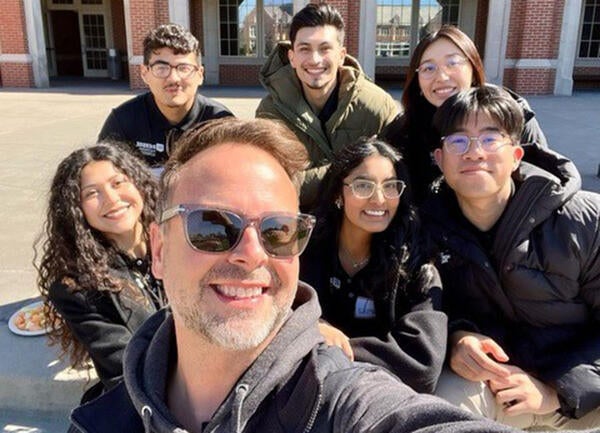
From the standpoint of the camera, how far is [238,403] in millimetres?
1353

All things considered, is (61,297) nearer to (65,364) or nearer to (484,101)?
(65,364)

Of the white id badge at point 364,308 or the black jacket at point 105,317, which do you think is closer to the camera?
the black jacket at point 105,317

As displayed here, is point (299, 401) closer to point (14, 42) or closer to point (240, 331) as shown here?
point (240, 331)

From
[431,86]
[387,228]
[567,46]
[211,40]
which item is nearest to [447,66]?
[431,86]

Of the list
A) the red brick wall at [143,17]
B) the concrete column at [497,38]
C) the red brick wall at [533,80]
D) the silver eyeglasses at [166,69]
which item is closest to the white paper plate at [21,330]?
the silver eyeglasses at [166,69]

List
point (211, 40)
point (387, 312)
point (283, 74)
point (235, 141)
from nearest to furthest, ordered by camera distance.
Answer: point (235, 141), point (387, 312), point (283, 74), point (211, 40)

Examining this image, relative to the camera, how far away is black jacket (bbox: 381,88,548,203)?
9.40 feet

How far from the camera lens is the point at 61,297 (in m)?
2.46

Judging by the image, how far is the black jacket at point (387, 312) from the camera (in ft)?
7.41

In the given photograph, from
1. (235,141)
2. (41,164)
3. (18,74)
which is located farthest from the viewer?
(18,74)

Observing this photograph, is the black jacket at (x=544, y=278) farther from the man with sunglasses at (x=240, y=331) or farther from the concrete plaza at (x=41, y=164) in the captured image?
the concrete plaza at (x=41, y=164)

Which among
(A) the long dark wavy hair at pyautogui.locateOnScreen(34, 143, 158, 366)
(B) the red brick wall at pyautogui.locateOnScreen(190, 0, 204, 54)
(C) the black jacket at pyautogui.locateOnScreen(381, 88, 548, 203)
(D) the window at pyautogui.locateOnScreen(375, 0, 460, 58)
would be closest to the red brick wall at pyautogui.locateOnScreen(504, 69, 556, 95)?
(D) the window at pyautogui.locateOnScreen(375, 0, 460, 58)

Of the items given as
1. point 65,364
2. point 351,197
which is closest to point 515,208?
point 351,197

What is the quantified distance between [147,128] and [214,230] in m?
2.43
